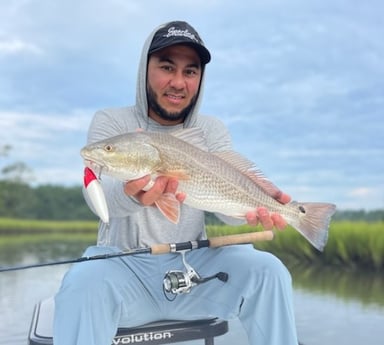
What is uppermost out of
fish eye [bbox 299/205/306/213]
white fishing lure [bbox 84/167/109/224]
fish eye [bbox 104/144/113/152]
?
fish eye [bbox 104/144/113/152]

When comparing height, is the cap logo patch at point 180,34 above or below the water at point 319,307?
above

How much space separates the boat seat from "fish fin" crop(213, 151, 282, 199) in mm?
628

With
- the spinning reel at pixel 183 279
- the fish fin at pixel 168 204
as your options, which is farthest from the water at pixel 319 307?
the fish fin at pixel 168 204

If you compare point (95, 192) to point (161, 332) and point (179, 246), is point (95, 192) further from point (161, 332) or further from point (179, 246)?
point (161, 332)

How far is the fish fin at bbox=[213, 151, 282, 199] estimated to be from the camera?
2.53 metres

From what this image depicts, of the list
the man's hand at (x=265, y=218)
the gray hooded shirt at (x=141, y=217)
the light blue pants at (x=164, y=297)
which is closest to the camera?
the light blue pants at (x=164, y=297)

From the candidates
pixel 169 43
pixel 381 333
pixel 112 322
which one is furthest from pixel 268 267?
pixel 381 333

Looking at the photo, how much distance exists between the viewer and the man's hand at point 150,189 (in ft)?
7.17

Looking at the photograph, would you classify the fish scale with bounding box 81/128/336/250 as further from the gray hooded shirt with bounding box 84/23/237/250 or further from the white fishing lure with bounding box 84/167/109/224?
the gray hooded shirt with bounding box 84/23/237/250

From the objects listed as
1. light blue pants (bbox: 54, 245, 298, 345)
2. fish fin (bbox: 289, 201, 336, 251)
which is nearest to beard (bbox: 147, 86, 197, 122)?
light blue pants (bbox: 54, 245, 298, 345)

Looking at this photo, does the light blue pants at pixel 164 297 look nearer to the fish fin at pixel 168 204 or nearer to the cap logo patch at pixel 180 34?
the fish fin at pixel 168 204

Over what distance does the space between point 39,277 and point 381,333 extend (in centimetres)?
553

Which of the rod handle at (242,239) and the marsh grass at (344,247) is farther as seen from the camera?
the marsh grass at (344,247)

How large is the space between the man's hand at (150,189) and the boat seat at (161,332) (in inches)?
22.9
